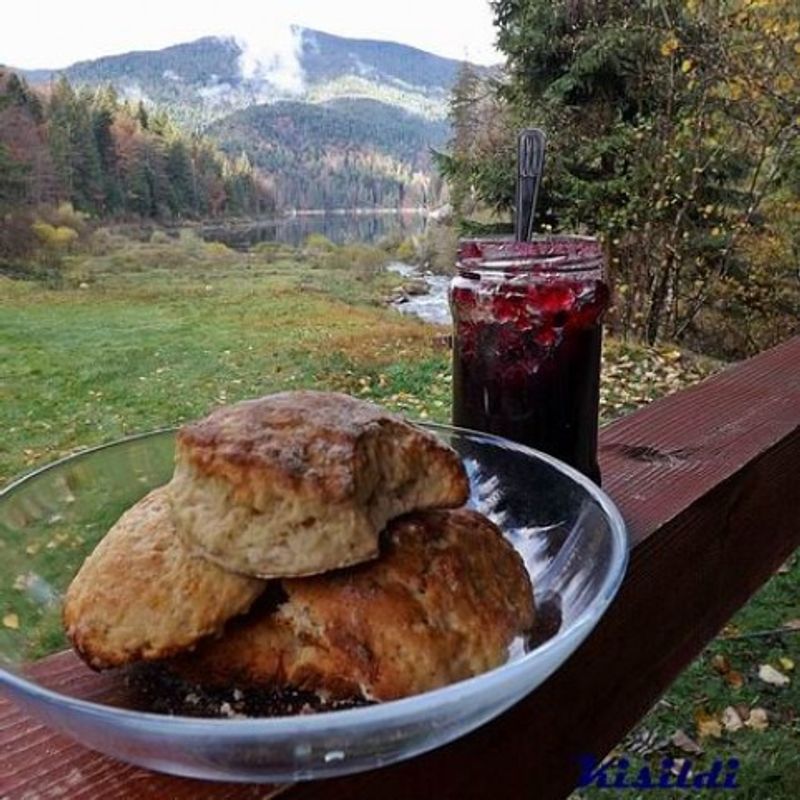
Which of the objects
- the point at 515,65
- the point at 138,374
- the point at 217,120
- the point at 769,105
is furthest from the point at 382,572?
the point at 515,65

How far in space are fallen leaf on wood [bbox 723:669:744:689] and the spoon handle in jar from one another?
975mm

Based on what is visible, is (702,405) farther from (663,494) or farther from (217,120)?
(217,120)

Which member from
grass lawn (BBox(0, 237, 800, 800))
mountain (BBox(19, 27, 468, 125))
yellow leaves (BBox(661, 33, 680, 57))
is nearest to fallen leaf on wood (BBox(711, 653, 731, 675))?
Answer: grass lawn (BBox(0, 237, 800, 800))

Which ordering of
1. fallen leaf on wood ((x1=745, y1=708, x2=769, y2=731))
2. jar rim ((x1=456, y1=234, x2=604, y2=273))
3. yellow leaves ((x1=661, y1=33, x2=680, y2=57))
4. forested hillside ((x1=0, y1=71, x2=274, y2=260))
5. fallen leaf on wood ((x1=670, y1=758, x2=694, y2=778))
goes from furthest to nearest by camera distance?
yellow leaves ((x1=661, y1=33, x2=680, y2=57))
forested hillside ((x1=0, y1=71, x2=274, y2=260))
fallen leaf on wood ((x1=745, y1=708, x2=769, y2=731))
fallen leaf on wood ((x1=670, y1=758, x2=694, y2=778))
jar rim ((x1=456, y1=234, x2=604, y2=273))

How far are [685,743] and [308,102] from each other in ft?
5.56

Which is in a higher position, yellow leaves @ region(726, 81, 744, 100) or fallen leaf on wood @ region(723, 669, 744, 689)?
yellow leaves @ region(726, 81, 744, 100)

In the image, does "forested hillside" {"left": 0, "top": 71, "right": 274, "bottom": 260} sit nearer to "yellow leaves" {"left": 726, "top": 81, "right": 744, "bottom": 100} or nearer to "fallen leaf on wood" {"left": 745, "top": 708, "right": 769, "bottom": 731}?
"fallen leaf on wood" {"left": 745, "top": 708, "right": 769, "bottom": 731}

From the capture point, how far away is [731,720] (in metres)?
1.08

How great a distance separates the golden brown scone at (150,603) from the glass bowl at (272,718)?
2cm

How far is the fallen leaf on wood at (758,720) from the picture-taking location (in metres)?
1.06

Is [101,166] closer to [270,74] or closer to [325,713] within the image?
[270,74]

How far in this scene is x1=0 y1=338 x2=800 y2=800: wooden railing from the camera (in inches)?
9.0

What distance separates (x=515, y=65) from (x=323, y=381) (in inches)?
85.8

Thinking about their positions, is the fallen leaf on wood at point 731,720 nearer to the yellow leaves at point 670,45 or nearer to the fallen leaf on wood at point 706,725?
the fallen leaf on wood at point 706,725
